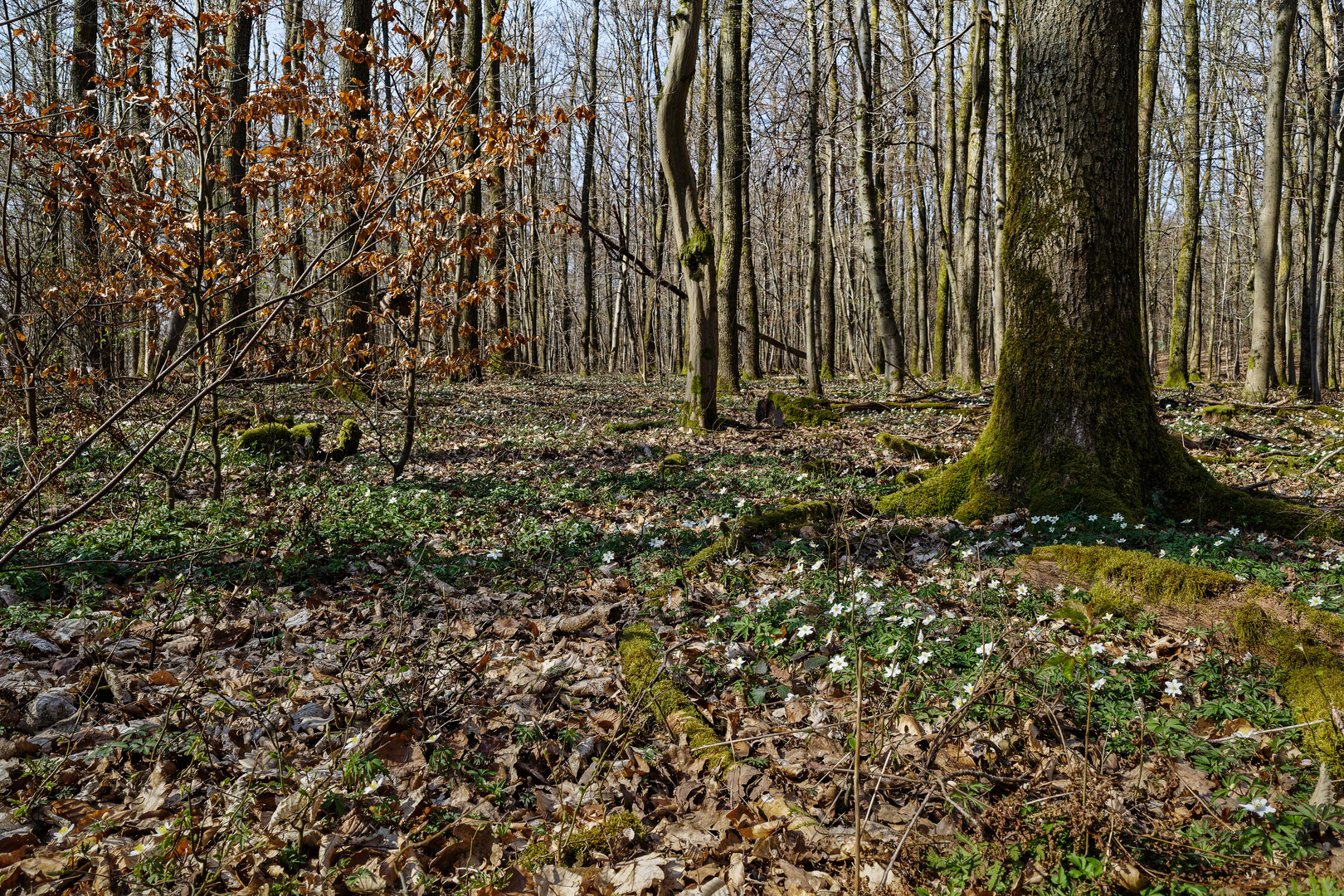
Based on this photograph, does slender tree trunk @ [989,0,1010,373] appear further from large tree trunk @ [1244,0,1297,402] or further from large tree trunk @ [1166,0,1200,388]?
large tree trunk @ [1166,0,1200,388]

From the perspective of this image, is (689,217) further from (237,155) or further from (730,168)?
(237,155)

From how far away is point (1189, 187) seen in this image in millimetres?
17047

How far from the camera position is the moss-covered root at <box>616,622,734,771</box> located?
2959 mm

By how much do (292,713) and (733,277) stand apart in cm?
1068

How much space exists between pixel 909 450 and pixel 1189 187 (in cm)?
1431

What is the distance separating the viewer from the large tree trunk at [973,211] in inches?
585

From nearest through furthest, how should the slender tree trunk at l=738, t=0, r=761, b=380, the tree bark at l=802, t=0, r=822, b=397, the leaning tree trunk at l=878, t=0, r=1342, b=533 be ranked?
the leaning tree trunk at l=878, t=0, r=1342, b=533
the tree bark at l=802, t=0, r=822, b=397
the slender tree trunk at l=738, t=0, r=761, b=380

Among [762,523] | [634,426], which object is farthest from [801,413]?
[762,523]

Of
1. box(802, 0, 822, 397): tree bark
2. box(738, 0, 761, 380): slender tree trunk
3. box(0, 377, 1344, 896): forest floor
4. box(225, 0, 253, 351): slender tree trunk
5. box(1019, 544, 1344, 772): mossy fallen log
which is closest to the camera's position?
box(0, 377, 1344, 896): forest floor

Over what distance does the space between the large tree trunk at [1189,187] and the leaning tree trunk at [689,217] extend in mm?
12691

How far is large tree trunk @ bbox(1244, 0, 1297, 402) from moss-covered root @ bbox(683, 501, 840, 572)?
12041mm

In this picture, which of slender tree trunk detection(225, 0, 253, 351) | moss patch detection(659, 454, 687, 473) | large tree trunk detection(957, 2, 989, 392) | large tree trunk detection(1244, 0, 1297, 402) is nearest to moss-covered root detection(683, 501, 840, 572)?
moss patch detection(659, 454, 687, 473)

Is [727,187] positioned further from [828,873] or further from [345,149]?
[828,873]

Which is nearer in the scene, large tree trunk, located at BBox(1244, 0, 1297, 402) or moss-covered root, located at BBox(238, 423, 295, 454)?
moss-covered root, located at BBox(238, 423, 295, 454)
